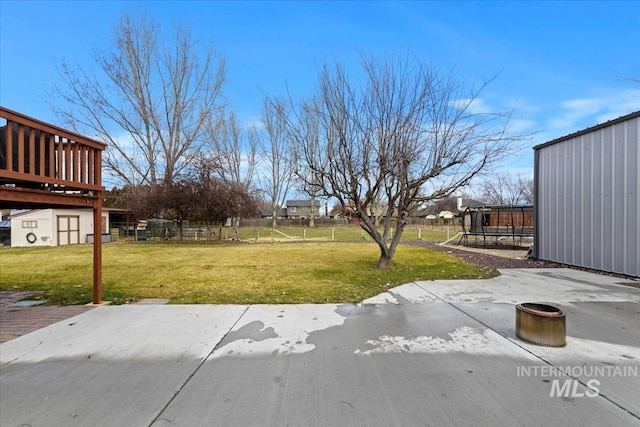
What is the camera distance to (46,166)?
5160 millimetres

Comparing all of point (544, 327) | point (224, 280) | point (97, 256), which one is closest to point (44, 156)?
point (97, 256)

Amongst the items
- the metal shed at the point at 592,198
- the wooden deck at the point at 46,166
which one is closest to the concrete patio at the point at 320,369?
the wooden deck at the point at 46,166

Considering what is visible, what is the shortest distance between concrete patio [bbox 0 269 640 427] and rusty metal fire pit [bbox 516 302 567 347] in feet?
0.38

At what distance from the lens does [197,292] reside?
22.6 feet

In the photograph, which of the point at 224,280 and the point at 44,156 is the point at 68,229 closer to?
the point at 224,280

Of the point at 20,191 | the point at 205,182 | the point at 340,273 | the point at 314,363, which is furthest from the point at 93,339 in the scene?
the point at 205,182

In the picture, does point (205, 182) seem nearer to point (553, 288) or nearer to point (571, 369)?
point (553, 288)

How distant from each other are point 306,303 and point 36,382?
3641 mm

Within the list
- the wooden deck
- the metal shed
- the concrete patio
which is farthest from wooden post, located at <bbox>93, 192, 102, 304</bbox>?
the metal shed

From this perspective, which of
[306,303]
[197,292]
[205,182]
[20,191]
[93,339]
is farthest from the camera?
[205,182]

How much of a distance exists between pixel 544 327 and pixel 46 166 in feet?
23.0

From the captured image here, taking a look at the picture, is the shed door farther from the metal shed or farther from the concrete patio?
the metal shed

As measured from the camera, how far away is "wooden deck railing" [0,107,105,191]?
14.3 ft

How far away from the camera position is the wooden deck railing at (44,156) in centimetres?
436
